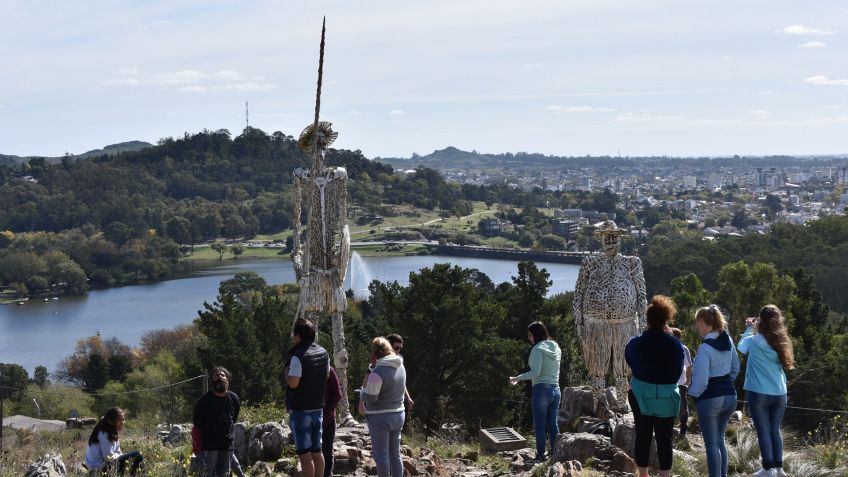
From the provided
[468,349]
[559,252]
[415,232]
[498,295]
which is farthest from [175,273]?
[468,349]

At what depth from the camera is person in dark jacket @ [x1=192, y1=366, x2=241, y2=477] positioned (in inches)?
249

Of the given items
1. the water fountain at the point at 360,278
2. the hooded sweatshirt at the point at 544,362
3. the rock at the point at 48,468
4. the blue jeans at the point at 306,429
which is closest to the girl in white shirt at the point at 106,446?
the rock at the point at 48,468

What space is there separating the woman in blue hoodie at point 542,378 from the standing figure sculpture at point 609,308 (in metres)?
1.24

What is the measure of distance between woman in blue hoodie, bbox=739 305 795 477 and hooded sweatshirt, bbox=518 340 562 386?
1616 mm

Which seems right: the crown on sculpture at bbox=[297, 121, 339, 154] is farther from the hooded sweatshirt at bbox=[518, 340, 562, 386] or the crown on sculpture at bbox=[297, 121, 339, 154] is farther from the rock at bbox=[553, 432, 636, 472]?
the rock at bbox=[553, 432, 636, 472]

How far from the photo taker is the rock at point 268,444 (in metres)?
7.69

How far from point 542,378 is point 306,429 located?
81.8 inches

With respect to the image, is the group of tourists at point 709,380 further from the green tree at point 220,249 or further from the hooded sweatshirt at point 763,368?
the green tree at point 220,249

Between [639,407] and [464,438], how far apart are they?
457 cm

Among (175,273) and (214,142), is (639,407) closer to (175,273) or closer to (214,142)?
(175,273)

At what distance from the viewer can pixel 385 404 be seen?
6.37 meters

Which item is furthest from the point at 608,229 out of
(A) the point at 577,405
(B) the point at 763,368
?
(B) the point at 763,368

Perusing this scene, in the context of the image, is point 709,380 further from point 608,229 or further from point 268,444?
point 268,444

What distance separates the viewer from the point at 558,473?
659 centimetres
